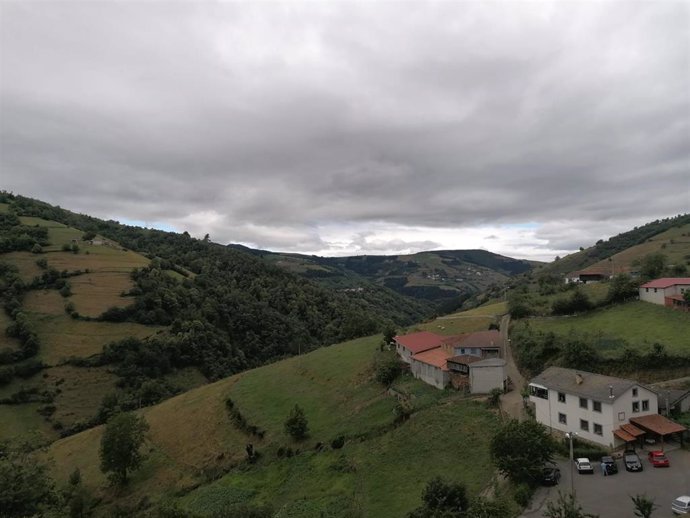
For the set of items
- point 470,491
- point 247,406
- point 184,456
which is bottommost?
point 184,456

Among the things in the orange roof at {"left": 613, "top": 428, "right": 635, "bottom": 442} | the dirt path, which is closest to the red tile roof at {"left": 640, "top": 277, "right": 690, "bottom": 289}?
the dirt path

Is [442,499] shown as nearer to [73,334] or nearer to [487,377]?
[487,377]

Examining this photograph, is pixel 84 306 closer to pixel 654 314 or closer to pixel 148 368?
pixel 148 368

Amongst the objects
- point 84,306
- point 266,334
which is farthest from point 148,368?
point 266,334

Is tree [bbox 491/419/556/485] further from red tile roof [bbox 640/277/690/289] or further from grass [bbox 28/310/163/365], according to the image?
grass [bbox 28/310/163/365]

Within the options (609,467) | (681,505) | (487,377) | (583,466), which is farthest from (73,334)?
(681,505)

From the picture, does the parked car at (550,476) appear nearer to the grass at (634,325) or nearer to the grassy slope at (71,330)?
the grass at (634,325)
